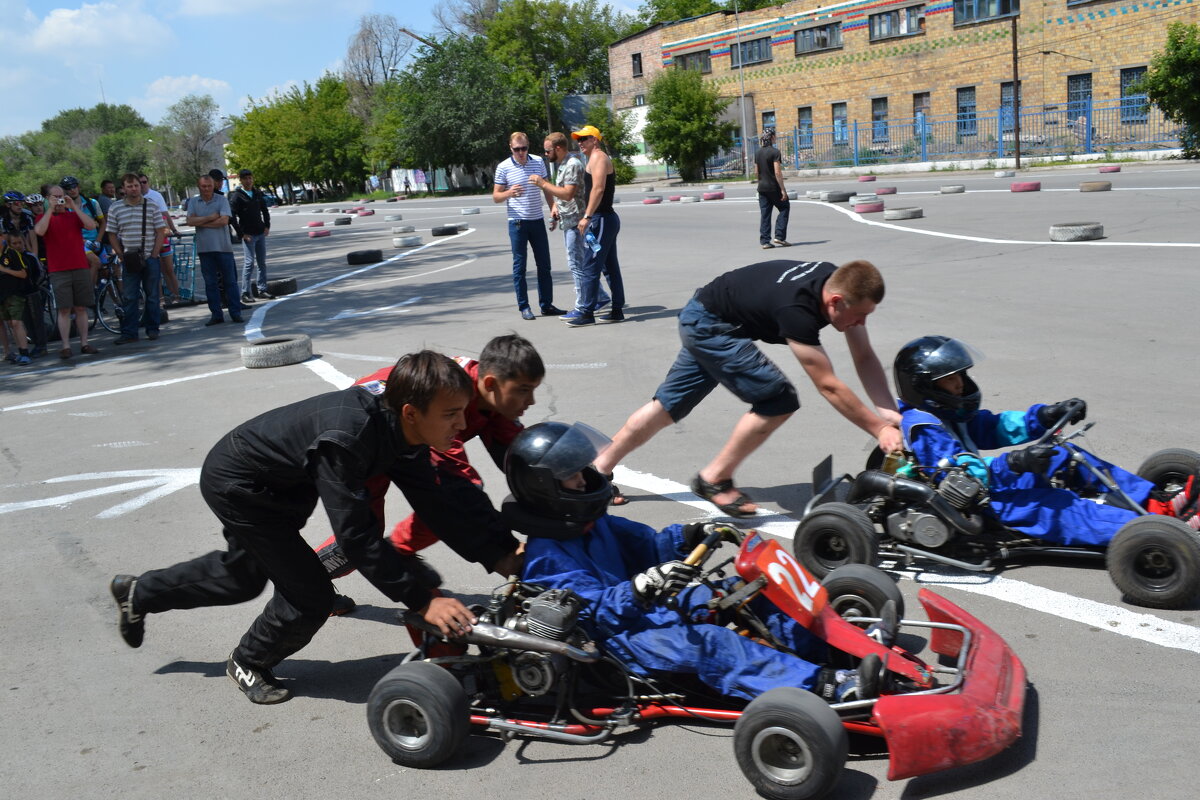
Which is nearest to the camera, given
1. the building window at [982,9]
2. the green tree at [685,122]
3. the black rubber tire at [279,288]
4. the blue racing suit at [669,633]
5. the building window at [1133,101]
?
the blue racing suit at [669,633]

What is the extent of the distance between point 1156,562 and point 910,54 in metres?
47.2

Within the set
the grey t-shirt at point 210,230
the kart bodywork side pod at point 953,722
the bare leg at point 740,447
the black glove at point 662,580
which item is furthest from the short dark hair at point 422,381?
the grey t-shirt at point 210,230

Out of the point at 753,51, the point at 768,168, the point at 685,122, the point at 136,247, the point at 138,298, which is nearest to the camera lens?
the point at 136,247

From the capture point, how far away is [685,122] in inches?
1810

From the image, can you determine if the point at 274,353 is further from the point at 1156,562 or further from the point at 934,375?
the point at 1156,562

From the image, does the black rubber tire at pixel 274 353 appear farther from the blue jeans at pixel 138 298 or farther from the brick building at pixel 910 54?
the brick building at pixel 910 54

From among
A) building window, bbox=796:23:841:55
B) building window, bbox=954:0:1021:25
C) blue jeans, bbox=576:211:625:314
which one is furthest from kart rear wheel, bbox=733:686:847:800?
building window, bbox=796:23:841:55

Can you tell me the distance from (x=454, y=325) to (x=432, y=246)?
1110 centimetres

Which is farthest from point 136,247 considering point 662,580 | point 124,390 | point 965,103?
point 965,103

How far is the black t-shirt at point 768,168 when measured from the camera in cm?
1544

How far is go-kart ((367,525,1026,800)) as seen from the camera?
3031 millimetres

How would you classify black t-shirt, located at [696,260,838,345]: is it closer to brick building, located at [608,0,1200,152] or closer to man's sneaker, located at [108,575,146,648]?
man's sneaker, located at [108,575,146,648]

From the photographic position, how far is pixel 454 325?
11.8 m

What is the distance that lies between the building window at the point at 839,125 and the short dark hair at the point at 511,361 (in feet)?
155
